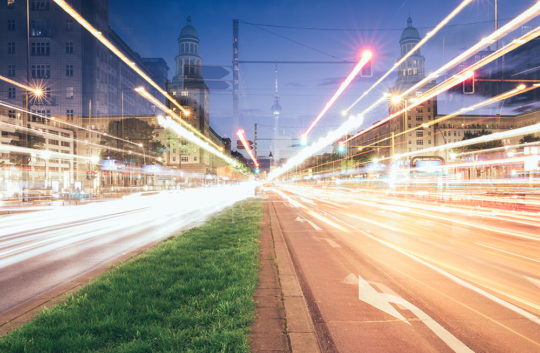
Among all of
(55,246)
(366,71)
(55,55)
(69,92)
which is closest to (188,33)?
(55,55)

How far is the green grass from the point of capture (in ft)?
11.9

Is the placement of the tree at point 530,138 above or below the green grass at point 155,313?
above

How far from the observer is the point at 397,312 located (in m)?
4.90

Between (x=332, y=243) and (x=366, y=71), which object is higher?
(x=366, y=71)

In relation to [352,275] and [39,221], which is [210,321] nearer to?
[352,275]

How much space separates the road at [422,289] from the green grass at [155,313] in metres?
1.20

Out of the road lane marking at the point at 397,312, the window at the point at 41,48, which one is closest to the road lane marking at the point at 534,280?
the road lane marking at the point at 397,312

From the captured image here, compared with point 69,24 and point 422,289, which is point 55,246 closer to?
point 422,289

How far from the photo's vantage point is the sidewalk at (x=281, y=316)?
3643 millimetres

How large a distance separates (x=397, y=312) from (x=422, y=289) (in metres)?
1.39

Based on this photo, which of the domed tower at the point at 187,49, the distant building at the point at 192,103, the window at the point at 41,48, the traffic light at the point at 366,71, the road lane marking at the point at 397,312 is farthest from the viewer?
the domed tower at the point at 187,49

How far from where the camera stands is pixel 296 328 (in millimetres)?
4035

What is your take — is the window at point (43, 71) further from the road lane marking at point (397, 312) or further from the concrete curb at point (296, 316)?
the road lane marking at point (397, 312)

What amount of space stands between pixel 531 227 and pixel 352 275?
11.7 m
